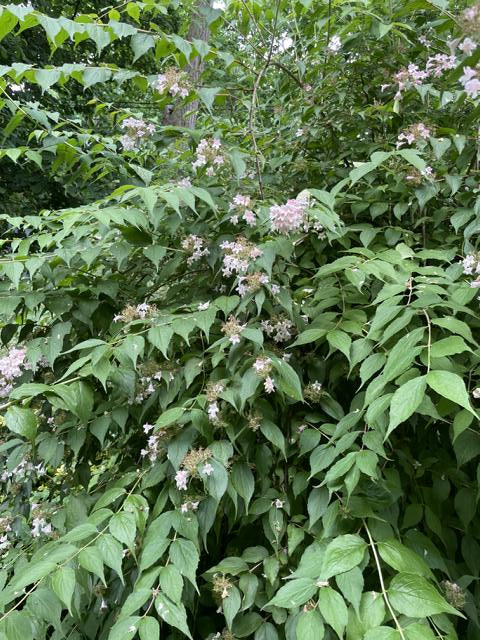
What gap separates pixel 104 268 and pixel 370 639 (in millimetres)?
1556

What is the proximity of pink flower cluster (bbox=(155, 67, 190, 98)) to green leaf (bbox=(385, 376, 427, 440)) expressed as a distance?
1401 millimetres

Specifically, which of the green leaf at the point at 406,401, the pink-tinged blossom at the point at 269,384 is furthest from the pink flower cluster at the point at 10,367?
the green leaf at the point at 406,401

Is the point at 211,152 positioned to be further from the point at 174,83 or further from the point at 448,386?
the point at 448,386

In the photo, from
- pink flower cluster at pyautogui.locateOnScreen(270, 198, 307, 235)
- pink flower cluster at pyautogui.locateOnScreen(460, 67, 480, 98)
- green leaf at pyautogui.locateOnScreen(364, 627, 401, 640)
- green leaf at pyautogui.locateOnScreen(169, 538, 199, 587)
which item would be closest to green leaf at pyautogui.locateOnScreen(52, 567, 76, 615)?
green leaf at pyautogui.locateOnScreen(169, 538, 199, 587)

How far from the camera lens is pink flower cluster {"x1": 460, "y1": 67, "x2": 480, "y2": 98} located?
1025 millimetres

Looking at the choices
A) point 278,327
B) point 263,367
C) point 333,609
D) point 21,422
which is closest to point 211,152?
point 278,327

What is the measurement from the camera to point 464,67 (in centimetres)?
105

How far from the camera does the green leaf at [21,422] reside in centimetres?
121

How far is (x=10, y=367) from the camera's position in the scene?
1561 mm

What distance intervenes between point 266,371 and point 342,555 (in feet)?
1.52

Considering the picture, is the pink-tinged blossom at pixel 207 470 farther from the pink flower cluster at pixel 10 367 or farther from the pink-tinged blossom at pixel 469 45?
the pink-tinged blossom at pixel 469 45

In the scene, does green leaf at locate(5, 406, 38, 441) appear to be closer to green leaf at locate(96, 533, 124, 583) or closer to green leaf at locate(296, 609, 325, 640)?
green leaf at locate(96, 533, 124, 583)

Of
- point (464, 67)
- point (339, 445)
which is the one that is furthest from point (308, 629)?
point (464, 67)

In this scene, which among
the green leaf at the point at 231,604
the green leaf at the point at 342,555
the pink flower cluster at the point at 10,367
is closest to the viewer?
the green leaf at the point at 342,555
